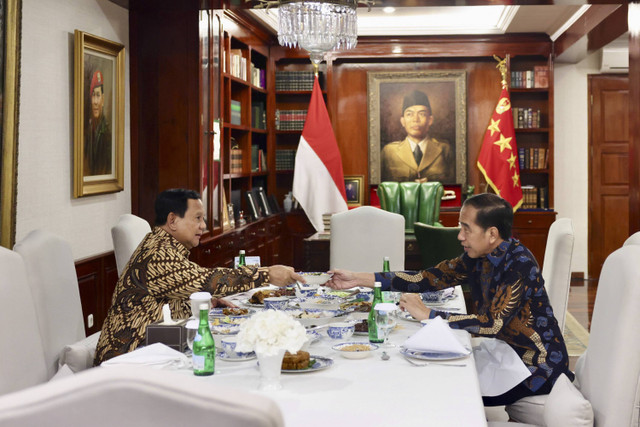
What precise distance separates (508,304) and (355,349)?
61 centimetres

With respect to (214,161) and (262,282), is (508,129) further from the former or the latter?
(262,282)

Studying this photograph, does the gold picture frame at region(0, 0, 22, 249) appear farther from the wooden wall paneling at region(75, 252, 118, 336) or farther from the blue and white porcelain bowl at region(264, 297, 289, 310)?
the wooden wall paneling at region(75, 252, 118, 336)

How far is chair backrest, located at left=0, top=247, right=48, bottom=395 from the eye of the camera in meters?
2.32

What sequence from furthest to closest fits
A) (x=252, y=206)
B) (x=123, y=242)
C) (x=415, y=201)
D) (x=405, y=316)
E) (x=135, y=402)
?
1. (x=415, y=201)
2. (x=252, y=206)
3. (x=123, y=242)
4. (x=405, y=316)
5. (x=135, y=402)

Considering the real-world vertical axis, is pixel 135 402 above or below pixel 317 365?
above

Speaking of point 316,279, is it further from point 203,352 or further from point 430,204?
point 430,204

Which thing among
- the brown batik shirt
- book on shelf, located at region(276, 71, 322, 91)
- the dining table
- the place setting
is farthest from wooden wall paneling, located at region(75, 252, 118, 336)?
book on shelf, located at region(276, 71, 322, 91)

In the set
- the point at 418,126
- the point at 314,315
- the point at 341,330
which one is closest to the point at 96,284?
the point at 314,315

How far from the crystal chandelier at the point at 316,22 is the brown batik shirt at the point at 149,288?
5.21ft

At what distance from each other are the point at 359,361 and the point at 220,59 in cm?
424

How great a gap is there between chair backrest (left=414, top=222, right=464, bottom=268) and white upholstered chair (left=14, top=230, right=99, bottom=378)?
9.03 feet

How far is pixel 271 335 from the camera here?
199 cm

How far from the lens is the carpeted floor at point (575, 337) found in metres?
5.64

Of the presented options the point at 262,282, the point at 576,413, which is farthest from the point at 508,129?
the point at 576,413
